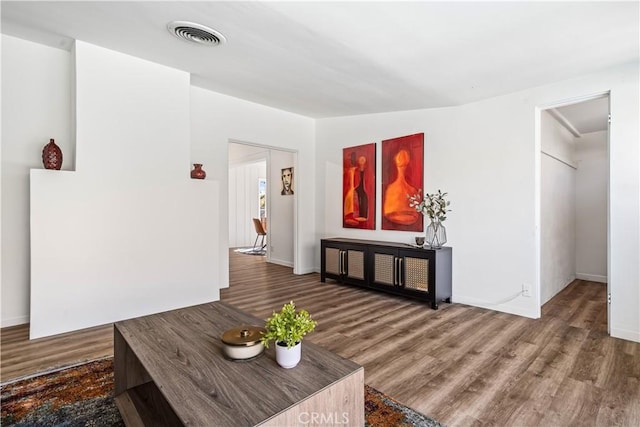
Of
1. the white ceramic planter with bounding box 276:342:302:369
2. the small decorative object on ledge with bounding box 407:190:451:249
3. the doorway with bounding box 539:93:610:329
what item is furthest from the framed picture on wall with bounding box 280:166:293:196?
the white ceramic planter with bounding box 276:342:302:369

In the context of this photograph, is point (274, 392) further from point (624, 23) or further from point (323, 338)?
point (624, 23)

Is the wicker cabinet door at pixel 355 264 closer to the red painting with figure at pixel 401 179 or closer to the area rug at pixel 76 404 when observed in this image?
the red painting with figure at pixel 401 179

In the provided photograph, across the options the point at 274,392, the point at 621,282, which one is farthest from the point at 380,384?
the point at 621,282

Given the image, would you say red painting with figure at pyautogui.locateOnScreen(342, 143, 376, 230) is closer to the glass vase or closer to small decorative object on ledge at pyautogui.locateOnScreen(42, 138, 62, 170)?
the glass vase

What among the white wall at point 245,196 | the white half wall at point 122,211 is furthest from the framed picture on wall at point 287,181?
the white wall at point 245,196

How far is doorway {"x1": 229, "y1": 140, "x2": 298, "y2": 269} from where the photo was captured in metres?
6.27

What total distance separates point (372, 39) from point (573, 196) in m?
4.64

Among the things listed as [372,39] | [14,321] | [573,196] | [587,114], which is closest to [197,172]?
[14,321]

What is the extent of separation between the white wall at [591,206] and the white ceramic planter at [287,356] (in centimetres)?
567

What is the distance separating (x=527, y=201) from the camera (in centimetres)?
337

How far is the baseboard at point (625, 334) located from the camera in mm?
2734

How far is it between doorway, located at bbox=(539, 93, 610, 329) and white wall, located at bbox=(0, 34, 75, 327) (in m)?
5.26

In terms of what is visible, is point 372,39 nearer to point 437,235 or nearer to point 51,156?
point 437,235

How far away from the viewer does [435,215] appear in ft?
12.9
